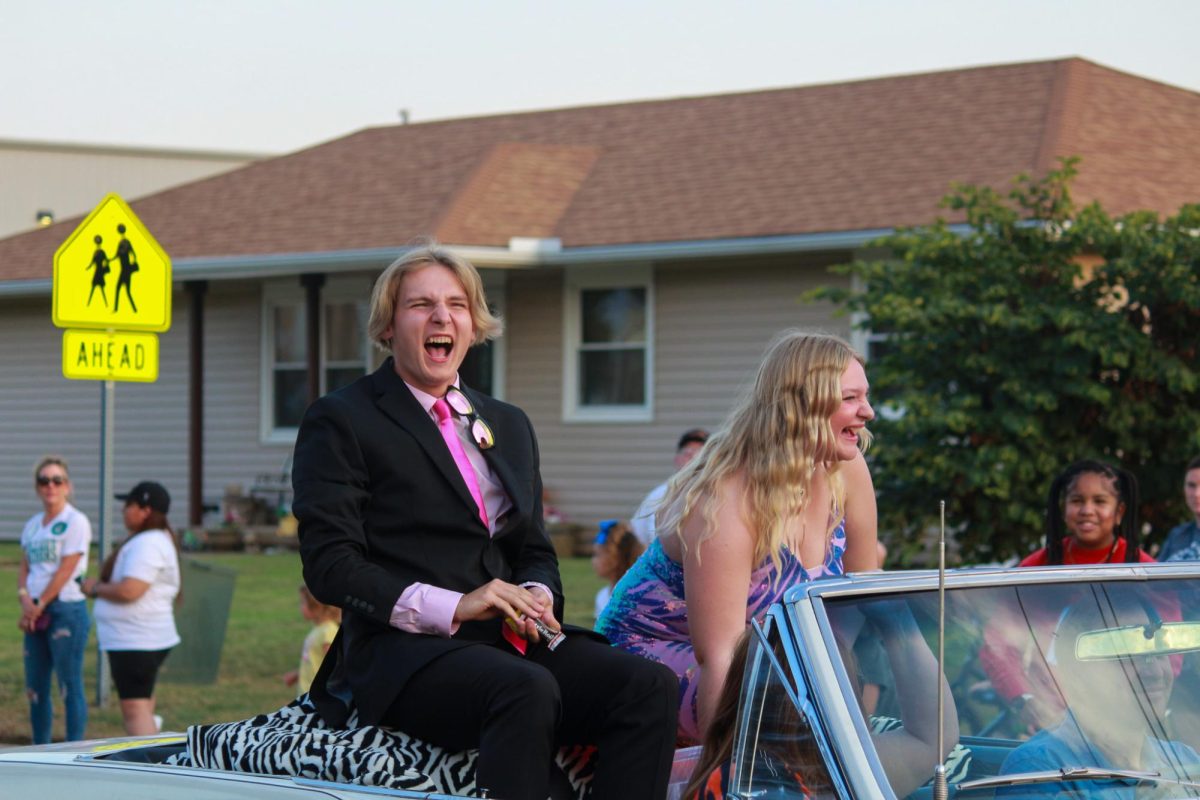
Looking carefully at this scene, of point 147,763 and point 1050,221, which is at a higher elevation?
point 1050,221

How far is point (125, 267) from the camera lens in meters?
10.3

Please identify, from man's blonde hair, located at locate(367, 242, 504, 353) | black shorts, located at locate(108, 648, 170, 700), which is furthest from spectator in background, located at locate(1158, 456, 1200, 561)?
black shorts, located at locate(108, 648, 170, 700)

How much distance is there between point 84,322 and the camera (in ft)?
32.9

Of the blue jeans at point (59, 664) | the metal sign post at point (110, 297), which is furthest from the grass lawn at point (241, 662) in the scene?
the metal sign post at point (110, 297)

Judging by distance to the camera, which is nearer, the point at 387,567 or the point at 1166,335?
the point at 387,567

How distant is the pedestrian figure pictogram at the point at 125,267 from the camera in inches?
402

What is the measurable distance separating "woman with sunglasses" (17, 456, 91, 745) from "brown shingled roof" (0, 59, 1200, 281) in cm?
1028

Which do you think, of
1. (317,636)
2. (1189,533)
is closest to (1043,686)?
(1189,533)

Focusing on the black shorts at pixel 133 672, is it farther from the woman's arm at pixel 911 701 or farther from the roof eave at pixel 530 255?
the roof eave at pixel 530 255

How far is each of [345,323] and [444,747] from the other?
19.4 meters

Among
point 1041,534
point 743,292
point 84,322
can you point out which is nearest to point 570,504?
point 743,292

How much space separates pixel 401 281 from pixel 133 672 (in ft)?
19.3

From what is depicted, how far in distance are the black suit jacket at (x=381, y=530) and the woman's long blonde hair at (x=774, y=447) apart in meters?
0.43

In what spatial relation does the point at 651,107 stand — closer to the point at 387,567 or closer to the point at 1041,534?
the point at 1041,534
